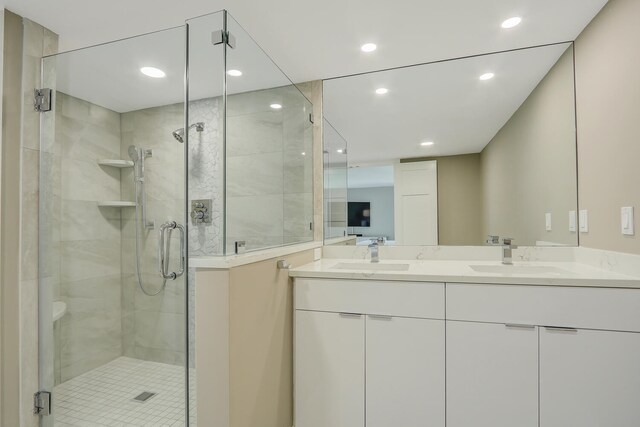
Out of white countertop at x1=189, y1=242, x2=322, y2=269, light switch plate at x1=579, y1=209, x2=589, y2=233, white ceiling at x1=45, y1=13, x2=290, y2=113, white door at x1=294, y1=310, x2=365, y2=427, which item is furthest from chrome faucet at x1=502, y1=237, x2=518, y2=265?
white ceiling at x1=45, y1=13, x2=290, y2=113

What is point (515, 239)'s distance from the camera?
201cm

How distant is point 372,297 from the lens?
1.61 meters

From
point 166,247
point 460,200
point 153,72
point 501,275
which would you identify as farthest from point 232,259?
point 460,200

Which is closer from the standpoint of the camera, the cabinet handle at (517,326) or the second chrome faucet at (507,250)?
the cabinet handle at (517,326)

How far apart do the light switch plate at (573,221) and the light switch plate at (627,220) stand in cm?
43

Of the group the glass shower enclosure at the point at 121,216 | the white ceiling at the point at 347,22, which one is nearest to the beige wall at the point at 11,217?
the glass shower enclosure at the point at 121,216

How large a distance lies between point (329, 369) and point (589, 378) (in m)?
1.14

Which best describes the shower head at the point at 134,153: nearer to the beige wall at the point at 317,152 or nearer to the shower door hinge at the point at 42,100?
the shower door hinge at the point at 42,100

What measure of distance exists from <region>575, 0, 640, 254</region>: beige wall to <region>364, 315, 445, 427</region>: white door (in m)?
0.99

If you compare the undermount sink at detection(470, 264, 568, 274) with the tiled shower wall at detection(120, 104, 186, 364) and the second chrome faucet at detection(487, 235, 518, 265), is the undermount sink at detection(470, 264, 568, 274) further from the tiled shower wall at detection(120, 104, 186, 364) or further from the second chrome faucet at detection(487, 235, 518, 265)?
the tiled shower wall at detection(120, 104, 186, 364)

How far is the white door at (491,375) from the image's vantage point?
1.41 meters

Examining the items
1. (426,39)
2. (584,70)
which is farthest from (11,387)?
(584,70)

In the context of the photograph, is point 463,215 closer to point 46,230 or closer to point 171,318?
point 171,318

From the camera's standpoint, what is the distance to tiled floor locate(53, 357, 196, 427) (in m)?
1.60
